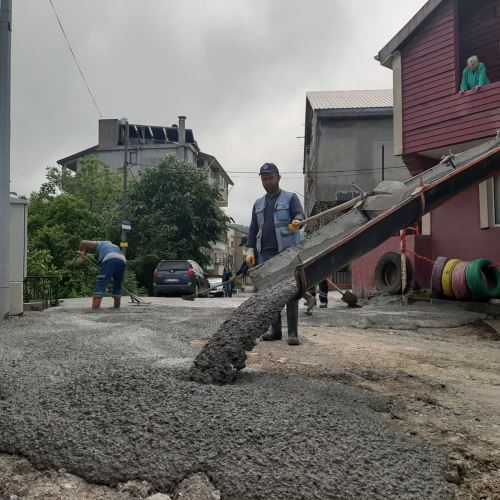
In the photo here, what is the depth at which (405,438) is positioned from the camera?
2.26m

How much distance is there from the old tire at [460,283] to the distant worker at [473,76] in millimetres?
3872

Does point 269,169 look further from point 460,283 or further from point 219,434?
point 460,283

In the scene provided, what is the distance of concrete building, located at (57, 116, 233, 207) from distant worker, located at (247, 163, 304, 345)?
1350 inches

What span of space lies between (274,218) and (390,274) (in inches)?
283

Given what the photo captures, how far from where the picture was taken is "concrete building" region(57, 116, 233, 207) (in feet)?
135

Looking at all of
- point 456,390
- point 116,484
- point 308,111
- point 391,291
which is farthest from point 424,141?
point 308,111

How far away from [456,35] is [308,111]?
63.2 feet

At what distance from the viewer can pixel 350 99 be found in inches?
1072

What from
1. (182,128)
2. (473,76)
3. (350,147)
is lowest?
(473,76)

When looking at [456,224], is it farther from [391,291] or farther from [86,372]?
[86,372]

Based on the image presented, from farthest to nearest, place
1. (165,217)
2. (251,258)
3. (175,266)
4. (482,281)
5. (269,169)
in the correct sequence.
A: (165,217) → (175,266) → (482,281) → (251,258) → (269,169)

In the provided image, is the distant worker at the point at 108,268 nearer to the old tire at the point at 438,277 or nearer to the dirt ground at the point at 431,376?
the dirt ground at the point at 431,376

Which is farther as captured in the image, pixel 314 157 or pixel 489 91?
pixel 314 157

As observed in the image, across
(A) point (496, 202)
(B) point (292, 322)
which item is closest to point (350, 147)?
(A) point (496, 202)
